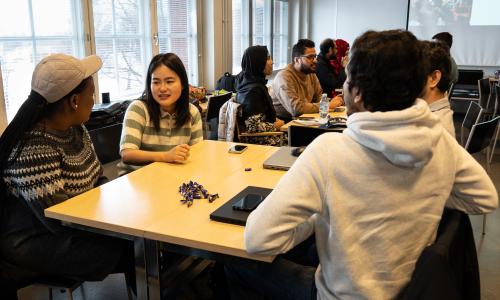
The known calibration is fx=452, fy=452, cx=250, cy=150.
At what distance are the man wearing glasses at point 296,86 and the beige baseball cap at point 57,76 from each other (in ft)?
7.50

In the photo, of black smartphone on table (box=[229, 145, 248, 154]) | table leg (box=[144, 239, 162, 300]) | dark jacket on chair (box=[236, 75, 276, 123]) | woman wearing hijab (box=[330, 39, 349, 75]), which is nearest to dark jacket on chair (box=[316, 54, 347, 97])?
woman wearing hijab (box=[330, 39, 349, 75])

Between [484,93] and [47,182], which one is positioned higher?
[47,182]

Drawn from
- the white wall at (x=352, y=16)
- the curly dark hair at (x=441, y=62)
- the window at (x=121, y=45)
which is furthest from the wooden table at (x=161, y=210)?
the white wall at (x=352, y=16)

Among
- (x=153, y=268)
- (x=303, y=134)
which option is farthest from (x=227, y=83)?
(x=153, y=268)

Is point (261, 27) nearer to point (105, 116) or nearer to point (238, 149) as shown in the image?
point (105, 116)

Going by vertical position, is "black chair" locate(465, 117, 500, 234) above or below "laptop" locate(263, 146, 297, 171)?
below

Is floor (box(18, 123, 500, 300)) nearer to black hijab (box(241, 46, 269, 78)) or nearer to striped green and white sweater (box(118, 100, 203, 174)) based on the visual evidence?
striped green and white sweater (box(118, 100, 203, 174))

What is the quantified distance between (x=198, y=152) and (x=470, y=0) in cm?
711

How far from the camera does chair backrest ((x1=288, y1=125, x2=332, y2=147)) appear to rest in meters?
2.79

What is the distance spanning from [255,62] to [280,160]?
4.69 ft

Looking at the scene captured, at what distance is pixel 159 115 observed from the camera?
239cm

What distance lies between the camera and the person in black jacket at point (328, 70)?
4922mm

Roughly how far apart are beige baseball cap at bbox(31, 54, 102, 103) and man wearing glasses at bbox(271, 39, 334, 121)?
229 cm

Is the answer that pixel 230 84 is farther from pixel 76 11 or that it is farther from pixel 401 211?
pixel 401 211
